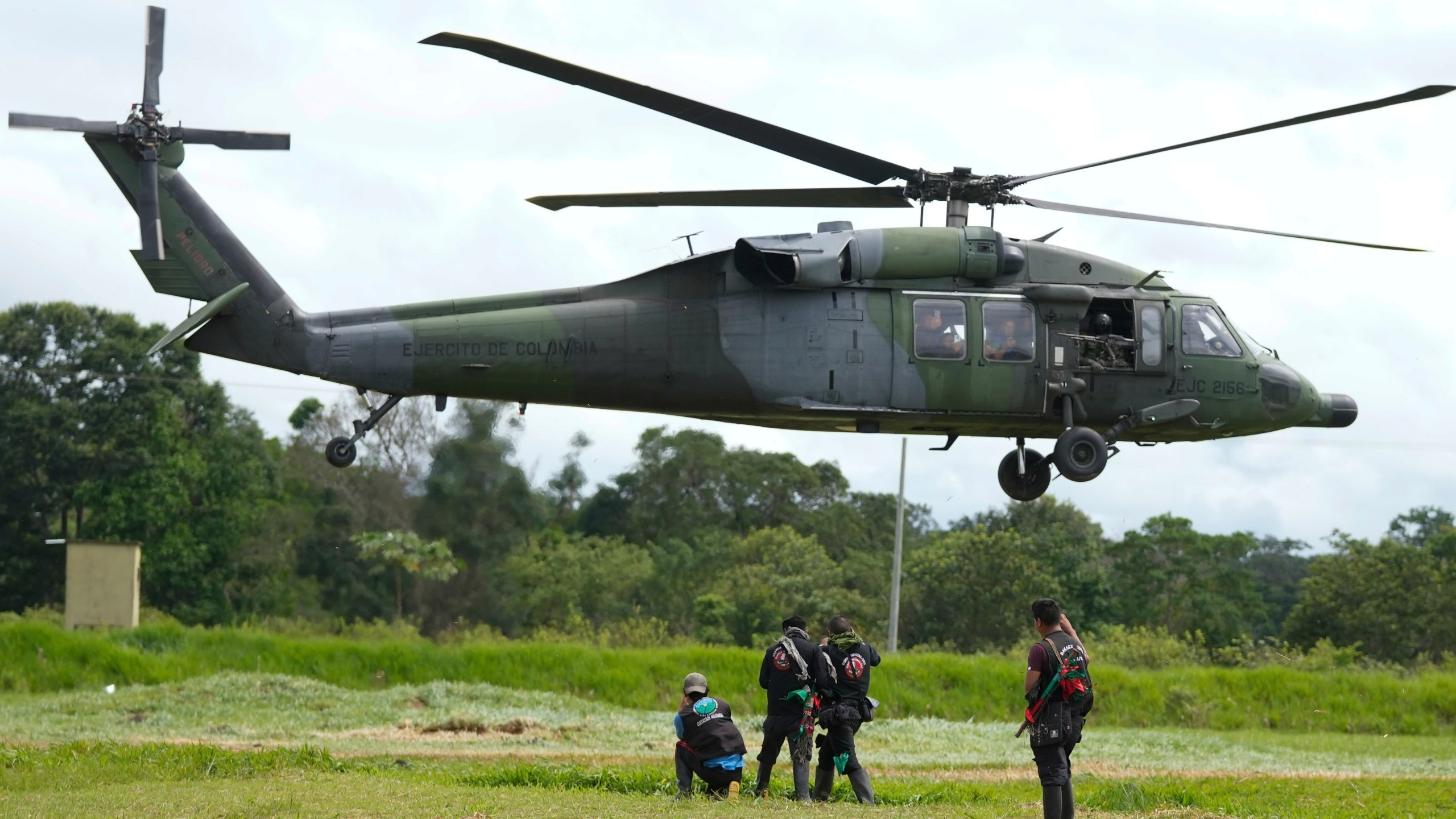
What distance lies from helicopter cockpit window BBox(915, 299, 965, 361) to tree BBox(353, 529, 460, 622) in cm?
2757

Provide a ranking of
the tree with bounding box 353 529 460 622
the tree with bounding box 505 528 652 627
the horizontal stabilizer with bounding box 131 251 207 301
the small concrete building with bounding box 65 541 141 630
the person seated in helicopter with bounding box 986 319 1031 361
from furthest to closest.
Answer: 1. the tree with bounding box 505 528 652 627
2. the tree with bounding box 353 529 460 622
3. the small concrete building with bounding box 65 541 141 630
4. the person seated in helicopter with bounding box 986 319 1031 361
5. the horizontal stabilizer with bounding box 131 251 207 301

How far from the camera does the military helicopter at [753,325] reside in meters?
14.1

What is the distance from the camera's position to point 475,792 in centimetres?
1209

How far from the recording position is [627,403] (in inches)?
570

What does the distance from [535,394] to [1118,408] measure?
597cm

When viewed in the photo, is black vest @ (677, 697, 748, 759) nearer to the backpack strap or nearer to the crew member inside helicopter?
the backpack strap

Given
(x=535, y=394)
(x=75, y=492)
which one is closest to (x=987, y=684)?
(x=535, y=394)

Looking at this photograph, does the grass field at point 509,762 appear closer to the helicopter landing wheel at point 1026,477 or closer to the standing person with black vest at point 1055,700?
the standing person with black vest at point 1055,700

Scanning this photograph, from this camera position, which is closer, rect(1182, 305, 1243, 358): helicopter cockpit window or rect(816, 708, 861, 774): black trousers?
rect(816, 708, 861, 774): black trousers

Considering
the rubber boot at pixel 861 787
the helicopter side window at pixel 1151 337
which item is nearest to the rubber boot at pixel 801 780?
the rubber boot at pixel 861 787

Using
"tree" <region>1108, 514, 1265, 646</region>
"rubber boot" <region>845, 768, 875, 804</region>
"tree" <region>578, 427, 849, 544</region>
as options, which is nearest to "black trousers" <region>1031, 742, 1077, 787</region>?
"rubber boot" <region>845, 768, 875, 804</region>

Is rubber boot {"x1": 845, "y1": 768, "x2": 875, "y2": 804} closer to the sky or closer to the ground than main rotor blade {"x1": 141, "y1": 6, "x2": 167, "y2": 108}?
closer to the ground

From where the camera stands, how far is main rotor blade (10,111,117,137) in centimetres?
1327

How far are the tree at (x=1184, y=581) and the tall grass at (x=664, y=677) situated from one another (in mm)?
18203
